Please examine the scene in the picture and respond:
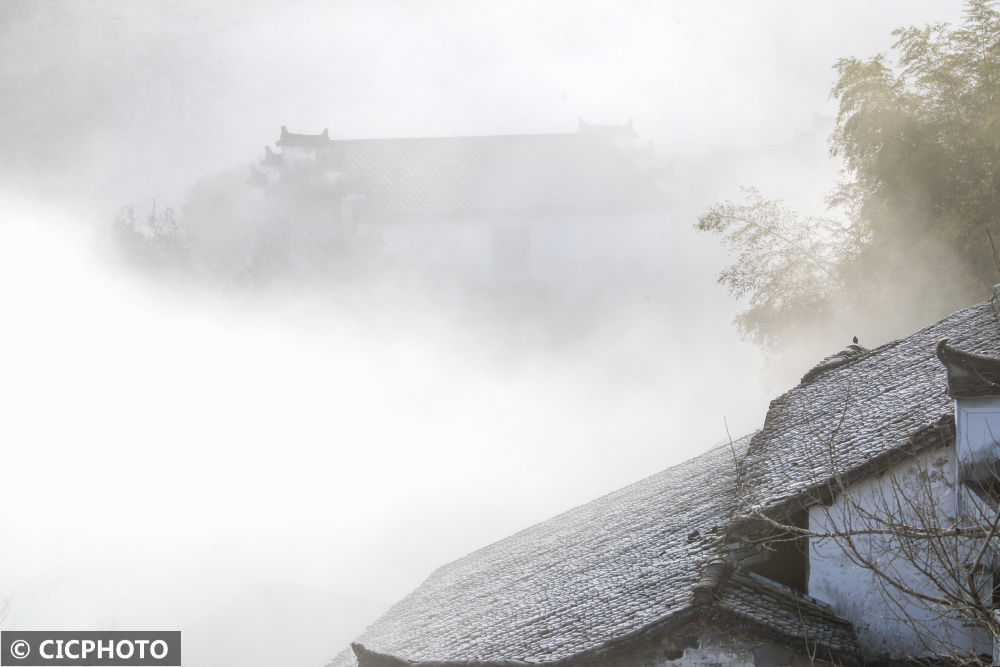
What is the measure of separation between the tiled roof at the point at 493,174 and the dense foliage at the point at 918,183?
15788 millimetres

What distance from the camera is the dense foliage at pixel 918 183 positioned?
49.2ft

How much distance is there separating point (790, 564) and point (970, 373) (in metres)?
2.12

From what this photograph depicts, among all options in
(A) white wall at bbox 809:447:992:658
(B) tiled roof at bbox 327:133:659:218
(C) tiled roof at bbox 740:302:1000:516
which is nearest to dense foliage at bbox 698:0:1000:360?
(C) tiled roof at bbox 740:302:1000:516

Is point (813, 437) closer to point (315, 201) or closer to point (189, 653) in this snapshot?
point (189, 653)

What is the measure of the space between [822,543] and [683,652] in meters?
1.43

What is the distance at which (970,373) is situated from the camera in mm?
6879

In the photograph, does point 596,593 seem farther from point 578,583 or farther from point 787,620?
point 787,620

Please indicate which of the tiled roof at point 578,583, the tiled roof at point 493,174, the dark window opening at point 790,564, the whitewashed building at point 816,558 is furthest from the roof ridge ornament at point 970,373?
the tiled roof at point 493,174

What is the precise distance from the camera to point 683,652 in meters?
7.05

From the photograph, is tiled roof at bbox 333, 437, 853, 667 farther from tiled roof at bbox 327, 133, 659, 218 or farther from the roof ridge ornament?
tiled roof at bbox 327, 133, 659, 218

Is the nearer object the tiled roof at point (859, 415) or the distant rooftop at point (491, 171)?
the tiled roof at point (859, 415)

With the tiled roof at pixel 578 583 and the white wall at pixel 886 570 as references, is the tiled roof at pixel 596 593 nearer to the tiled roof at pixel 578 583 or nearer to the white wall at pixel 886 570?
the tiled roof at pixel 578 583

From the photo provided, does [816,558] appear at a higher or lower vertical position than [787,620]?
higher

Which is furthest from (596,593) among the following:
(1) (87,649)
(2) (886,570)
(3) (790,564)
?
(1) (87,649)
